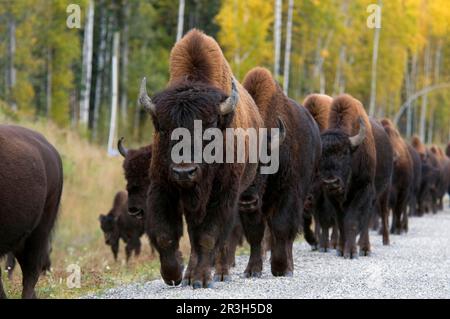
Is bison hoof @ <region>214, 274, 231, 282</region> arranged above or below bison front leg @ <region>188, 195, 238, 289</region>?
below

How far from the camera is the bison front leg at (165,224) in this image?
8.37 m

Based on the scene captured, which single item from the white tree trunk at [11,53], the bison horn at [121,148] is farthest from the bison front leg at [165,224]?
the white tree trunk at [11,53]

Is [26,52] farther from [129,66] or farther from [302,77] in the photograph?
[302,77]

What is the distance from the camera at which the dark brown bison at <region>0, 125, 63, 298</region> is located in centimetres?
835

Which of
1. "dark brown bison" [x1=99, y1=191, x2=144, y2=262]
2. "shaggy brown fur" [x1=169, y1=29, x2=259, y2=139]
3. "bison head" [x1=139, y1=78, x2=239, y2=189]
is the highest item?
"shaggy brown fur" [x1=169, y1=29, x2=259, y2=139]

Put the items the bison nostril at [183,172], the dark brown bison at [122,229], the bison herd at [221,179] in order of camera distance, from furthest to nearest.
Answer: the dark brown bison at [122,229], the bison herd at [221,179], the bison nostril at [183,172]

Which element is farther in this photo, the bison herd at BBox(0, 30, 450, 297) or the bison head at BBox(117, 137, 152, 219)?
the bison head at BBox(117, 137, 152, 219)

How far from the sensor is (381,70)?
61.9 m

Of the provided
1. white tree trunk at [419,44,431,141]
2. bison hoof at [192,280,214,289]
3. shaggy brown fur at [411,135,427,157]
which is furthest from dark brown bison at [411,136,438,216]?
white tree trunk at [419,44,431,141]

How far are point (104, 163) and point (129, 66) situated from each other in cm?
1842

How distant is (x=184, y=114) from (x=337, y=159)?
5.29 meters

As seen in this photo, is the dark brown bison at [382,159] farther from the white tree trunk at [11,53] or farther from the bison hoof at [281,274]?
the white tree trunk at [11,53]

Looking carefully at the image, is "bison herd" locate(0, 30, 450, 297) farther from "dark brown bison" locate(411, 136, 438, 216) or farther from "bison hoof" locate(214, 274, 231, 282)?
"dark brown bison" locate(411, 136, 438, 216)
